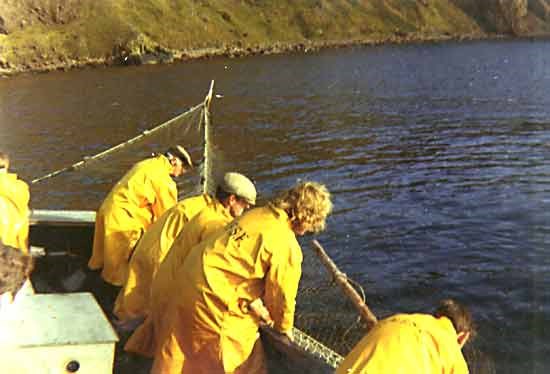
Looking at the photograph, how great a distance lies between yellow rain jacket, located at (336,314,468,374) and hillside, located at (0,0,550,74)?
61650 mm

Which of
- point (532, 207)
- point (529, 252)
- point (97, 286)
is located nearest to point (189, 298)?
point (97, 286)

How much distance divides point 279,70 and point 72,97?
2205cm

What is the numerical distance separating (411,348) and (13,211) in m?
5.18

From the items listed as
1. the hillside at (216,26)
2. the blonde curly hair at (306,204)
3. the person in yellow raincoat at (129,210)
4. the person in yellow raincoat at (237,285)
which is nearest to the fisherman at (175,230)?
the person in yellow raincoat at (237,285)

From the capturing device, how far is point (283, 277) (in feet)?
18.3

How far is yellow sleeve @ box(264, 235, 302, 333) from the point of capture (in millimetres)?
5477

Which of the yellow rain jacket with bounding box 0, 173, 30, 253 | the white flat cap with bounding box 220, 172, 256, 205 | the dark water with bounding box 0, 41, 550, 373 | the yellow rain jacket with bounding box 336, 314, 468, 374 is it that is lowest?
the dark water with bounding box 0, 41, 550, 373

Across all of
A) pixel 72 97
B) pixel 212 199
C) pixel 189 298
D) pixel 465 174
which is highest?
pixel 212 199

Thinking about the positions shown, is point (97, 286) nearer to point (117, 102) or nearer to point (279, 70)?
point (117, 102)

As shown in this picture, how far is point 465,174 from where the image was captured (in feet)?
62.6

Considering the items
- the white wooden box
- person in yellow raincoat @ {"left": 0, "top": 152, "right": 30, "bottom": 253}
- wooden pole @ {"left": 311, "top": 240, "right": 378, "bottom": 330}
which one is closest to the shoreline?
person in yellow raincoat @ {"left": 0, "top": 152, "right": 30, "bottom": 253}

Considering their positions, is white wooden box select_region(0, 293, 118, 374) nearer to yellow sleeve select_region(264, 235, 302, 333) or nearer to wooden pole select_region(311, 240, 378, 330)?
yellow sleeve select_region(264, 235, 302, 333)

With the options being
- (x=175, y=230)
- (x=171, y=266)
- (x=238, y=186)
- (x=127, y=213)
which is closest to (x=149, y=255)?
(x=175, y=230)

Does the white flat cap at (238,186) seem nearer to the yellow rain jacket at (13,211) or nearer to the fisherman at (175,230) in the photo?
the fisherman at (175,230)
